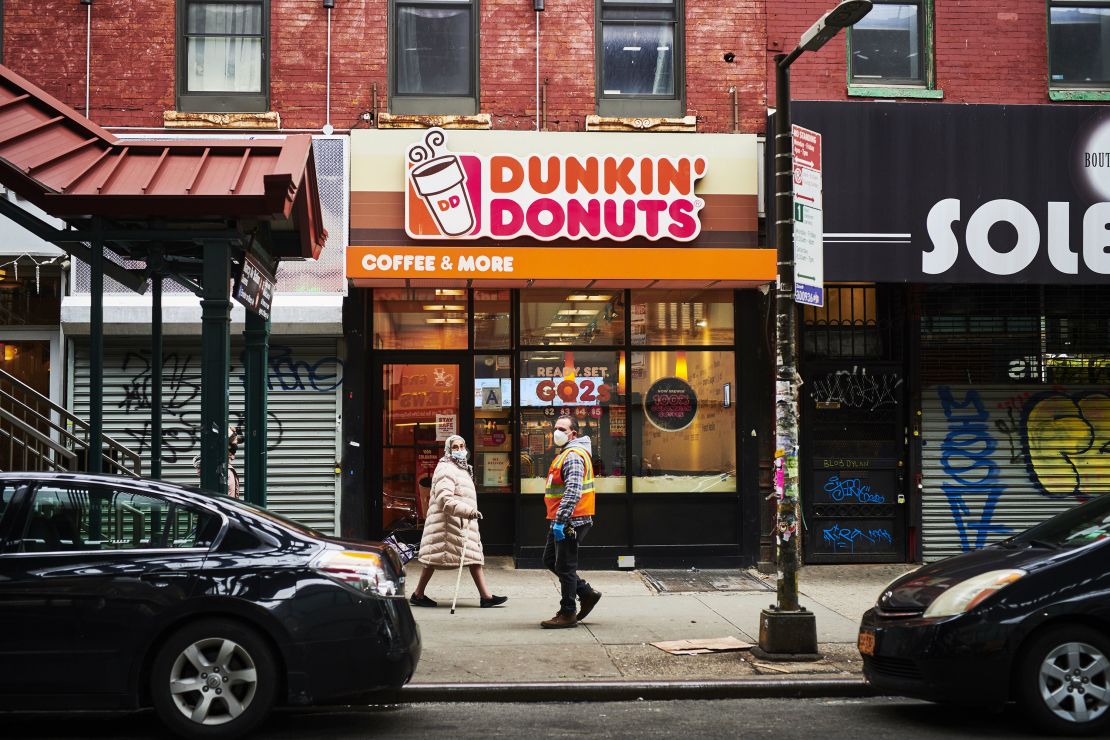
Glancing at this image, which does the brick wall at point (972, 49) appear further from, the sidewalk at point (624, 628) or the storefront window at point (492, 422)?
the sidewalk at point (624, 628)

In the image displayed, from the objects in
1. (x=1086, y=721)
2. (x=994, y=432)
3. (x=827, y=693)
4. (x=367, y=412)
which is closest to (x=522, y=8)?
(x=367, y=412)

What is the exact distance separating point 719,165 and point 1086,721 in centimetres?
773

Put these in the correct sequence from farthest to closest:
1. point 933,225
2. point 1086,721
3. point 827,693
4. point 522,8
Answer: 1. point 522,8
2. point 933,225
3. point 827,693
4. point 1086,721

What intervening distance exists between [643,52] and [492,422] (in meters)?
4.77

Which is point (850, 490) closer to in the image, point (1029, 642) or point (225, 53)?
point (1029, 642)

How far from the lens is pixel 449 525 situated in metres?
10.6

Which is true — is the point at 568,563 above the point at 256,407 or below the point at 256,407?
below

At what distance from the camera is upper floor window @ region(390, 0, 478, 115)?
42.1 ft

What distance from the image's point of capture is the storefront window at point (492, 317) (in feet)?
43.2

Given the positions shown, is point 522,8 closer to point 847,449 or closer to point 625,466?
point 625,466

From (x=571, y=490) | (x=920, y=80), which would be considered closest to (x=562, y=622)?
(x=571, y=490)

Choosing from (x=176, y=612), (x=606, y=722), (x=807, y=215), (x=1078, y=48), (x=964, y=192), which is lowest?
(x=606, y=722)

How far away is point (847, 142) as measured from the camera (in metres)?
12.1

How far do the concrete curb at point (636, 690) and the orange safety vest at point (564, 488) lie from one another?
7.25 ft
